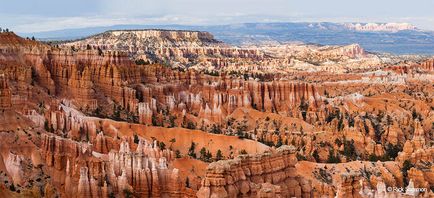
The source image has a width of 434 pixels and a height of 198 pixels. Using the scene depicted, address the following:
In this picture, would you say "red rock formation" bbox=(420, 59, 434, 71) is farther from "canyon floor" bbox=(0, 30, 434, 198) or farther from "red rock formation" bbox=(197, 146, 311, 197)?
"red rock formation" bbox=(197, 146, 311, 197)

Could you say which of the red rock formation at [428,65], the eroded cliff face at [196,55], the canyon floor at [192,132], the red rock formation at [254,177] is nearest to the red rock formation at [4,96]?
the canyon floor at [192,132]

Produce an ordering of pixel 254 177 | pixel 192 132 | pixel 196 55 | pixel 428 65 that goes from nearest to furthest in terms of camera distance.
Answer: pixel 254 177 → pixel 192 132 → pixel 428 65 → pixel 196 55

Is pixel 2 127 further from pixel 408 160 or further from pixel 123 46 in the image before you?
pixel 123 46

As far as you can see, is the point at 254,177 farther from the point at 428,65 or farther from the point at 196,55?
the point at 196,55

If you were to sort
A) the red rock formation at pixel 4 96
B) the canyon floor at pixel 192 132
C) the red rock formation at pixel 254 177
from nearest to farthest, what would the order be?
the red rock formation at pixel 254 177 < the canyon floor at pixel 192 132 < the red rock formation at pixel 4 96

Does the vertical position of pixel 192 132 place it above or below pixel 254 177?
below

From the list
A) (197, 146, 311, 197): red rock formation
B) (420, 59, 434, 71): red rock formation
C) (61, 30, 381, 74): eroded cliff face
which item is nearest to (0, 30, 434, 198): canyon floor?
(197, 146, 311, 197): red rock formation

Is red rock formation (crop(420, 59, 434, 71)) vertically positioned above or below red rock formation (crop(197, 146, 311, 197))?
below

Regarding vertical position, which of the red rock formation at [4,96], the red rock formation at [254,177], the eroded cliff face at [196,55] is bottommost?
the eroded cliff face at [196,55]

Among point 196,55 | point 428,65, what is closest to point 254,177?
point 428,65

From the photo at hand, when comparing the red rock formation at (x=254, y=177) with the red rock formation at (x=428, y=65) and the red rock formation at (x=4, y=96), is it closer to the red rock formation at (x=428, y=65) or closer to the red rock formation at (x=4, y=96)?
the red rock formation at (x=4, y=96)
